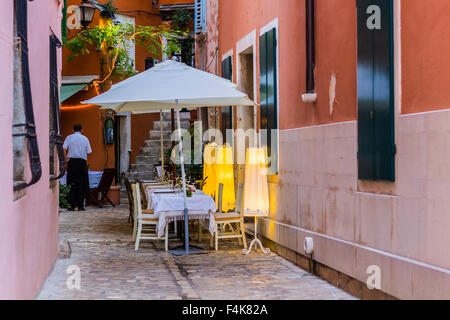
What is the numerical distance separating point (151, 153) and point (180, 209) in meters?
13.0

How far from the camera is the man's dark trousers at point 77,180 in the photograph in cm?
1544

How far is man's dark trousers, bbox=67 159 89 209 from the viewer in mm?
15438

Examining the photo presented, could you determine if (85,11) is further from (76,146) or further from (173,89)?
(173,89)

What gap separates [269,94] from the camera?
10.2m

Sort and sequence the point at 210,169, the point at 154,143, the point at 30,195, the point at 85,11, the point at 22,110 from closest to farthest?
1. the point at 22,110
2. the point at 30,195
3. the point at 210,169
4. the point at 85,11
5. the point at 154,143

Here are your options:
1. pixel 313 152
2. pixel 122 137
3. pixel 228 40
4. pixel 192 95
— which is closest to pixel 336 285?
pixel 313 152

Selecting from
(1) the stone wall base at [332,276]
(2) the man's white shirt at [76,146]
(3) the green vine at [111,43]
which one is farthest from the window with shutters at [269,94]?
(3) the green vine at [111,43]

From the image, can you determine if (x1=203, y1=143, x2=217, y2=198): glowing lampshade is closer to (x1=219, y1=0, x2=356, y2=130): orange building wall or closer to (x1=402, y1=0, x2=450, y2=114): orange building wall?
(x1=219, y1=0, x2=356, y2=130): orange building wall

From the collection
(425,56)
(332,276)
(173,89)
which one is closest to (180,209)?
(173,89)

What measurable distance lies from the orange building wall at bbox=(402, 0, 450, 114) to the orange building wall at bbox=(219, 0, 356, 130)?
1225mm

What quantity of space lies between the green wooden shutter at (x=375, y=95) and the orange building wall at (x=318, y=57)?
0.34m

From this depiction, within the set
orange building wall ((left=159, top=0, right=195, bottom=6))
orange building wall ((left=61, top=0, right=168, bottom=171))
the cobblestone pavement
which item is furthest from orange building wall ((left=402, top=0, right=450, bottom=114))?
orange building wall ((left=159, top=0, right=195, bottom=6))

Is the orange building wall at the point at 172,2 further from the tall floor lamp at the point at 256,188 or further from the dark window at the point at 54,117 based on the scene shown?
the dark window at the point at 54,117

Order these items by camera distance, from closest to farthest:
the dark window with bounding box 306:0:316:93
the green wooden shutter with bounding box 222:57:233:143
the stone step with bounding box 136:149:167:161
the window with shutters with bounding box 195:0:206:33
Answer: the dark window with bounding box 306:0:316:93, the green wooden shutter with bounding box 222:57:233:143, the window with shutters with bounding box 195:0:206:33, the stone step with bounding box 136:149:167:161
